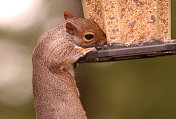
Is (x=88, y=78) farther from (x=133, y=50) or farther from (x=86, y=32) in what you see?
(x=133, y=50)

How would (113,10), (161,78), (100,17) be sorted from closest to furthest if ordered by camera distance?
1. (113,10)
2. (100,17)
3. (161,78)

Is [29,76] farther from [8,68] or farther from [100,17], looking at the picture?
[100,17]

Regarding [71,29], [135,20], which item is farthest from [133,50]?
[71,29]

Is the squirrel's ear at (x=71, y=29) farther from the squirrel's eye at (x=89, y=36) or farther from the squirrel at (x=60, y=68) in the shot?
the squirrel's eye at (x=89, y=36)

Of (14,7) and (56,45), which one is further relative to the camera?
(14,7)

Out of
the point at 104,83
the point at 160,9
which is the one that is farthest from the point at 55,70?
the point at 104,83

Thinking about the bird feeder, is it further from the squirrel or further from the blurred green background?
the blurred green background

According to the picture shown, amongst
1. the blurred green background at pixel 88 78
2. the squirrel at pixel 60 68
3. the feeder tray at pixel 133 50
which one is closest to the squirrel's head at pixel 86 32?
the squirrel at pixel 60 68

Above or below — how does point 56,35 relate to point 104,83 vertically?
above
